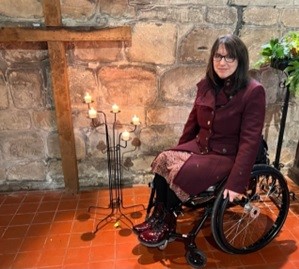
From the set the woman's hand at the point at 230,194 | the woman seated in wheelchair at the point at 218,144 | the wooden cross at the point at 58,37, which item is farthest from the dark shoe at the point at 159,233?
the wooden cross at the point at 58,37

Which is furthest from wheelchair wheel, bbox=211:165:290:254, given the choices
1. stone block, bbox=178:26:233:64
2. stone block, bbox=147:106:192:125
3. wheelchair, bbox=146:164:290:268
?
stone block, bbox=178:26:233:64

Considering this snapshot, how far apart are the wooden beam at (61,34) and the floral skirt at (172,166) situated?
93 centimetres

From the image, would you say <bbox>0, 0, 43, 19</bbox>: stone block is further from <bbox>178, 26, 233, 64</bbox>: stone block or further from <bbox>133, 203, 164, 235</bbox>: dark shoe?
<bbox>133, 203, 164, 235</bbox>: dark shoe

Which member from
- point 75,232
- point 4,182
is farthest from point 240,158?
point 4,182

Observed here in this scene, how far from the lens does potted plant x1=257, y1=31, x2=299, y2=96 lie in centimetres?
192

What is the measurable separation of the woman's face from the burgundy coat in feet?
0.19

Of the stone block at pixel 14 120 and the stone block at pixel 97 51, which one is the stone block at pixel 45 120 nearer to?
the stone block at pixel 14 120

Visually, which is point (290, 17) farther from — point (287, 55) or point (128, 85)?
point (128, 85)

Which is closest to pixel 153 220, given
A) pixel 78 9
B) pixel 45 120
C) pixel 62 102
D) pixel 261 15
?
pixel 62 102

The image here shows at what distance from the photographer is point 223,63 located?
1524 millimetres

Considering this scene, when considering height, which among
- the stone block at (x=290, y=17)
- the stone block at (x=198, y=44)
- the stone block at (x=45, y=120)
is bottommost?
the stone block at (x=45, y=120)

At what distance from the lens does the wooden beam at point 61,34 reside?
1.98m

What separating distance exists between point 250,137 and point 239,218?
0.81 m

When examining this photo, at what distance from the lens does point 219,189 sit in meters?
1.56
